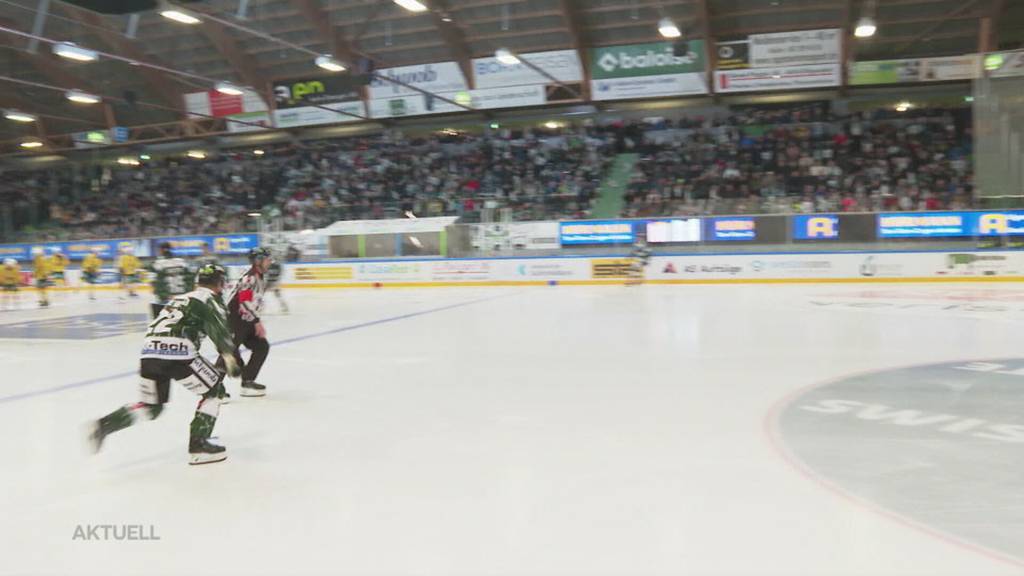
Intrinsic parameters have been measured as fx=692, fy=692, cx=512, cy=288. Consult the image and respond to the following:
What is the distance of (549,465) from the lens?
4.08m

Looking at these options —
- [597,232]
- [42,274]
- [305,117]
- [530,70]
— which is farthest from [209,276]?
[305,117]

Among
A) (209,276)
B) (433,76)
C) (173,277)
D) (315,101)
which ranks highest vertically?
(433,76)

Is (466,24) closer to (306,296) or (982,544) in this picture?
(306,296)

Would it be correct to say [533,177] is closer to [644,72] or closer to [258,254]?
[644,72]

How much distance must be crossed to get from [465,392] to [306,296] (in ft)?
49.7

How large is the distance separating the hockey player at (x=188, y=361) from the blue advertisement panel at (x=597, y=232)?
17397mm

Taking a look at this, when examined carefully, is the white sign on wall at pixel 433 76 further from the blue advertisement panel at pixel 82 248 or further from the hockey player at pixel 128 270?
the hockey player at pixel 128 270

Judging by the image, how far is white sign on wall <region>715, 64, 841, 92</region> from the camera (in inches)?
942

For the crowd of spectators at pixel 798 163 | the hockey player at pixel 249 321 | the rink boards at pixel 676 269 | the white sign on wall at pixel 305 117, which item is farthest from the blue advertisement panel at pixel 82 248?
the hockey player at pixel 249 321

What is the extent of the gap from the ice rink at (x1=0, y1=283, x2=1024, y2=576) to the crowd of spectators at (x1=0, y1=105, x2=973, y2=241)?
44.7 ft

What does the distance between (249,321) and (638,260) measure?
48.7ft

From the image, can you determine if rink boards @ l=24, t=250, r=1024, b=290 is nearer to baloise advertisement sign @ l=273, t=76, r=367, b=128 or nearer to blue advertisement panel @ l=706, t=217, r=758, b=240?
blue advertisement panel @ l=706, t=217, r=758, b=240

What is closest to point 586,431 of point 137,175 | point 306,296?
point 306,296

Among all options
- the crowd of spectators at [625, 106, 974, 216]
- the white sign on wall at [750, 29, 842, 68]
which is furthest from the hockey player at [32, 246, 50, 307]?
the white sign on wall at [750, 29, 842, 68]
